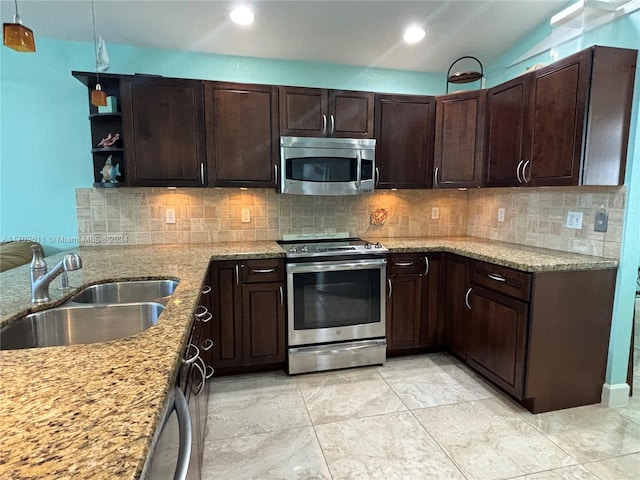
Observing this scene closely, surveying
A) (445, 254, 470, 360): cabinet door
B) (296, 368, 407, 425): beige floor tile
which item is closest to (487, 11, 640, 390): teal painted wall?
(445, 254, 470, 360): cabinet door

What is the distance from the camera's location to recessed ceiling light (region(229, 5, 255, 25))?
245cm

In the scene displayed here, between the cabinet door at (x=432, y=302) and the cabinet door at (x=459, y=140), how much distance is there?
0.68m

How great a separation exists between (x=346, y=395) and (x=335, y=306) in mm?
636

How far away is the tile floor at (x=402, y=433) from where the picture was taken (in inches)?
69.5

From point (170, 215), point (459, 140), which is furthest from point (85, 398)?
point (459, 140)

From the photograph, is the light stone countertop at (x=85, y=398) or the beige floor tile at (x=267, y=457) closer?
the light stone countertop at (x=85, y=398)

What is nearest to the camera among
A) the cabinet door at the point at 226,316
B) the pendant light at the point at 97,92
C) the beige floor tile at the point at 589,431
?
the beige floor tile at the point at 589,431

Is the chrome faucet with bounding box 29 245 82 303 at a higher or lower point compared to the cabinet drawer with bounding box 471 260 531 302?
higher

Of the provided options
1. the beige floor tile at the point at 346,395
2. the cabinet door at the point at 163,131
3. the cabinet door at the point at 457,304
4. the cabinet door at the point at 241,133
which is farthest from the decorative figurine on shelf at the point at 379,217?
the cabinet door at the point at 163,131

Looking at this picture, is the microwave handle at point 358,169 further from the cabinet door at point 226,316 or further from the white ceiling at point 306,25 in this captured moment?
the cabinet door at point 226,316

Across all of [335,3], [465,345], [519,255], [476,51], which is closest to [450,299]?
[465,345]

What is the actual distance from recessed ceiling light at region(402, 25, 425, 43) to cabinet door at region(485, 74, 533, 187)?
71cm

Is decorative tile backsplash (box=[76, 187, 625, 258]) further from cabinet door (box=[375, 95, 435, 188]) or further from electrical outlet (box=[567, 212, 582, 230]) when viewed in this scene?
cabinet door (box=[375, 95, 435, 188])

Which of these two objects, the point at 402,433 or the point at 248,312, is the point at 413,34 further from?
the point at 402,433
